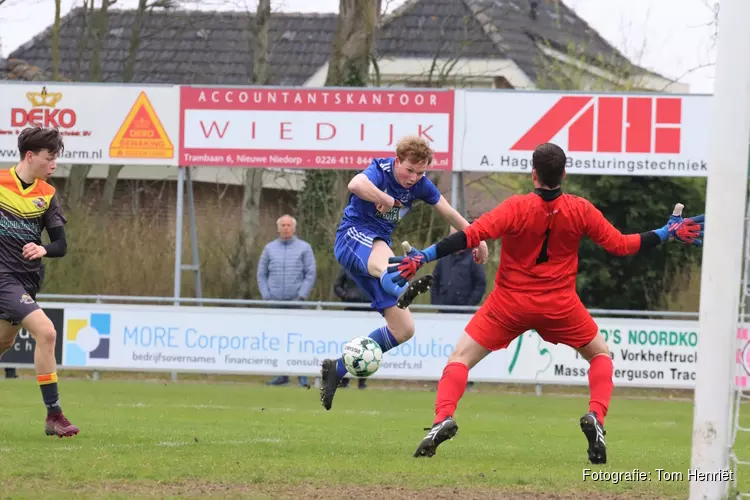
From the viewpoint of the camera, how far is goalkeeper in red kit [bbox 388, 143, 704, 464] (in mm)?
7098

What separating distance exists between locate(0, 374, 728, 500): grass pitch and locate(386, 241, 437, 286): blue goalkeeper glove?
1.12 metres

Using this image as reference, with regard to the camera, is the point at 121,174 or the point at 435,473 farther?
the point at 121,174

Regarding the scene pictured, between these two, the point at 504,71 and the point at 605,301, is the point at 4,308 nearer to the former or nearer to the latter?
the point at 605,301

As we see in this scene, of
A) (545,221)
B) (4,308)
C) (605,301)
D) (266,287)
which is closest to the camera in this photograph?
(545,221)

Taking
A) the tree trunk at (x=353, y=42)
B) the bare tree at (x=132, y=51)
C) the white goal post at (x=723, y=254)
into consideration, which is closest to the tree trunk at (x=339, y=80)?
the tree trunk at (x=353, y=42)

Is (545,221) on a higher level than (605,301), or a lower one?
higher

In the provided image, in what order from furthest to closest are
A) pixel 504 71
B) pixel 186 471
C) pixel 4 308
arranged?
pixel 504 71
pixel 4 308
pixel 186 471

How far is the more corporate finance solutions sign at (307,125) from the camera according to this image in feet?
55.1

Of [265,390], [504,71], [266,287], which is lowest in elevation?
[265,390]

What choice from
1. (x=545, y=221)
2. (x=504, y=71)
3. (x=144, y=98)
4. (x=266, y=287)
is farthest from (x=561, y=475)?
(x=504, y=71)

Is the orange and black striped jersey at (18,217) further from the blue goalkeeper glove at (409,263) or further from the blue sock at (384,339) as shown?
the blue goalkeeper glove at (409,263)

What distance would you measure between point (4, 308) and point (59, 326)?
8547 millimetres

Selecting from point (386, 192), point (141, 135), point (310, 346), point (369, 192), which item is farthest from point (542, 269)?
point (141, 135)

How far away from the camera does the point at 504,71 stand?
109 ft
